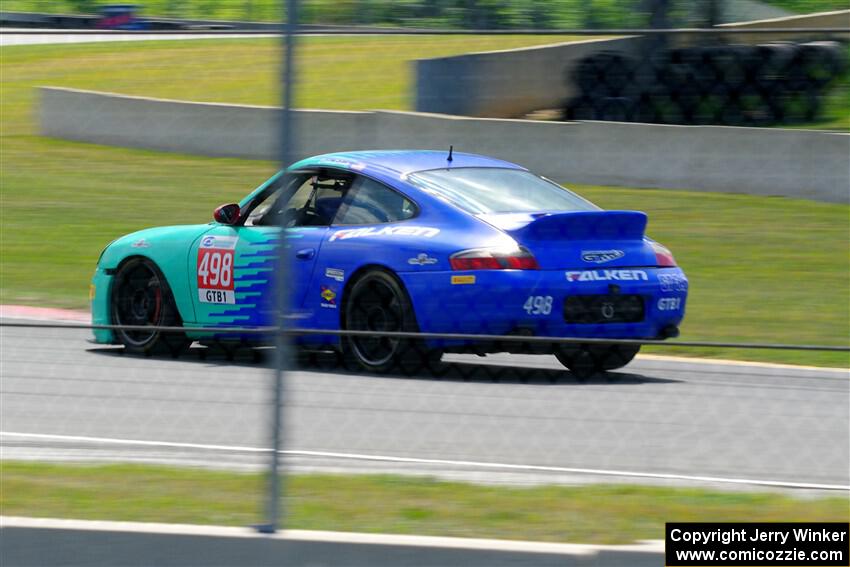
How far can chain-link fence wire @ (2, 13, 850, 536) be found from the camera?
184 inches

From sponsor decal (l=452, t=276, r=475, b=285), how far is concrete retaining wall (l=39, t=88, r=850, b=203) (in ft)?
2.05

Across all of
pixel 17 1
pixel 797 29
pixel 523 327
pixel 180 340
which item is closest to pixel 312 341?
pixel 180 340

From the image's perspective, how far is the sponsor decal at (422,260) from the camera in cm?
628

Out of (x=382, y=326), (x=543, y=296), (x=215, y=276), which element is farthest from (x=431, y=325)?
(x=215, y=276)

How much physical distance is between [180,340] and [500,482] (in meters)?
1.45

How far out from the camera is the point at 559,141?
605 cm

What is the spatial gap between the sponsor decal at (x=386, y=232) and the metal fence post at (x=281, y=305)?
7.88 ft

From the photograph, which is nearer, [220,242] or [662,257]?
[662,257]

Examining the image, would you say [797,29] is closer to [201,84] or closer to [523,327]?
[523,327]

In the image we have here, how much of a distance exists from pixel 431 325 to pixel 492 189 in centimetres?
179

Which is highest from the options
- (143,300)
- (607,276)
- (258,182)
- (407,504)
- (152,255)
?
(258,182)

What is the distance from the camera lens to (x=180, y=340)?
5348mm

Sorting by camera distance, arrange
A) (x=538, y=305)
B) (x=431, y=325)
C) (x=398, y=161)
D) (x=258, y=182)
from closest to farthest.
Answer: (x=431, y=325), (x=538, y=305), (x=398, y=161), (x=258, y=182)

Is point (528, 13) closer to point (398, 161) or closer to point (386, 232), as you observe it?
point (386, 232)
